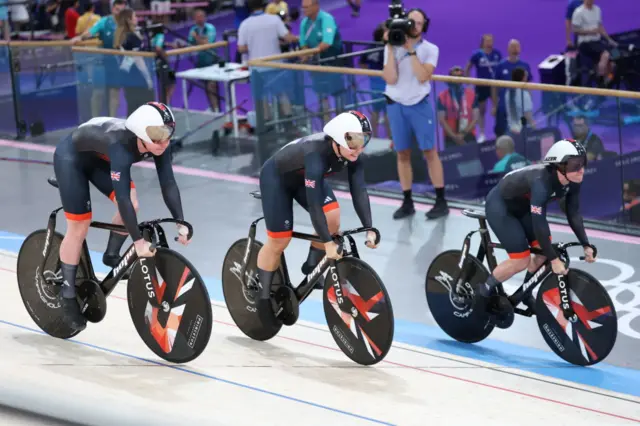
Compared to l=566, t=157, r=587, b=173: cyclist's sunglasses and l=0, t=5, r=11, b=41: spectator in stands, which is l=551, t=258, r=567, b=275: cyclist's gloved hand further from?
l=0, t=5, r=11, b=41: spectator in stands

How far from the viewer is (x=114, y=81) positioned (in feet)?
Answer: 42.5

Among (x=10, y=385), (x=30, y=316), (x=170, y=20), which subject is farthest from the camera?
(x=170, y=20)

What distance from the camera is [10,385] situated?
249 inches

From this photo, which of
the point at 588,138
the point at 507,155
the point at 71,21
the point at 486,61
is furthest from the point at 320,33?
the point at 71,21

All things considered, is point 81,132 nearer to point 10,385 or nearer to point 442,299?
point 10,385

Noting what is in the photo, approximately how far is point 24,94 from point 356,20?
11179 mm

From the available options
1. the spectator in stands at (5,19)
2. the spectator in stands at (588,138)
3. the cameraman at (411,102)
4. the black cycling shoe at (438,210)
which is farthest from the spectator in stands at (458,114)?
the spectator in stands at (5,19)

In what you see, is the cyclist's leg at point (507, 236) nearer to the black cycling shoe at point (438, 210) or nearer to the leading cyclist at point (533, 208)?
the leading cyclist at point (533, 208)

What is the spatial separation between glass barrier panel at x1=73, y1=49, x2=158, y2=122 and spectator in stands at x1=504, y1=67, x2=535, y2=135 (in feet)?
14.2

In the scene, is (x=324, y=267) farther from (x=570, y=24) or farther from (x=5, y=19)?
(x=570, y=24)

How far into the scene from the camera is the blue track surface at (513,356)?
702 centimetres

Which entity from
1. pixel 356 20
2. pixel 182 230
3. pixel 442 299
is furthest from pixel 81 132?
pixel 356 20

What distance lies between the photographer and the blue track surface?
702cm

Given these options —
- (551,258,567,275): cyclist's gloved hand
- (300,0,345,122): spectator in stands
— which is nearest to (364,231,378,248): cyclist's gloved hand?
(551,258,567,275): cyclist's gloved hand
